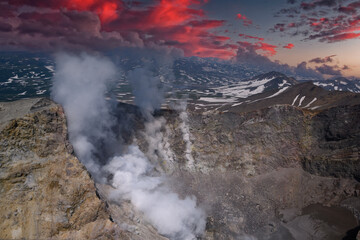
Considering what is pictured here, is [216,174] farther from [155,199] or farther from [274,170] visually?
[155,199]

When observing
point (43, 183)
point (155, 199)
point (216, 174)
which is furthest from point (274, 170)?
point (43, 183)

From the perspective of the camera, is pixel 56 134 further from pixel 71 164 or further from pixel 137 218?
pixel 137 218

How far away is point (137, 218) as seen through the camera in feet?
88.8

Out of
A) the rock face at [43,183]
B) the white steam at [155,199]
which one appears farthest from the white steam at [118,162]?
the rock face at [43,183]

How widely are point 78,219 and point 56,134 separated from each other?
22.9ft

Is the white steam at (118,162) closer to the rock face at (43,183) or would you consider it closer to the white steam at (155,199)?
the white steam at (155,199)

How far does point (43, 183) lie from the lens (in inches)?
621

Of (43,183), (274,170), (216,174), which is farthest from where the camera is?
(274,170)

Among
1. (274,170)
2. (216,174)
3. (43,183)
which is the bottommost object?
(216,174)

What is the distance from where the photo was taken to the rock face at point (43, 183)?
14.6 meters

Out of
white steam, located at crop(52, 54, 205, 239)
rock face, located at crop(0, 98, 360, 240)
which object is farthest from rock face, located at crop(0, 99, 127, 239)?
white steam, located at crop(52, 54, 205, 239)

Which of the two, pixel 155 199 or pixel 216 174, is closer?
pixel 155 199

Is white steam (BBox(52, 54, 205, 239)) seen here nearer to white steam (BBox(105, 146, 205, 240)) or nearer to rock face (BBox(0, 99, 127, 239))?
white steam (BBox(105, 146, 205, 240))

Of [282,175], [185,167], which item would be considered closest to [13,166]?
[185,167]
